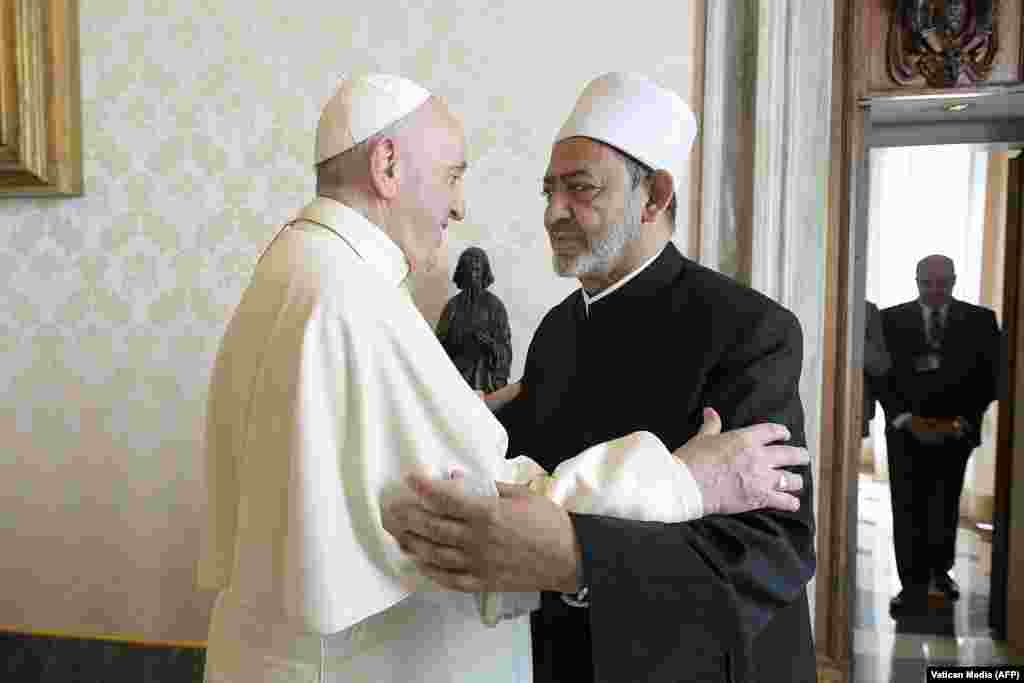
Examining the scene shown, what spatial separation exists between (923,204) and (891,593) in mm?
1483

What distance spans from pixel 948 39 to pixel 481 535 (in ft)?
8.95

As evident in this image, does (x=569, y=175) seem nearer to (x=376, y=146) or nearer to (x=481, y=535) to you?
(x=376, y=146)

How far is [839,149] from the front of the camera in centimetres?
315

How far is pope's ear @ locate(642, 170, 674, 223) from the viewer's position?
1.98 meters

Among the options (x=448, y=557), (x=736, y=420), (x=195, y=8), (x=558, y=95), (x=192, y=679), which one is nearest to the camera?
(x=448, y=557)

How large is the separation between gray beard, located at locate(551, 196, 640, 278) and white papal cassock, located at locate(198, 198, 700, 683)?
0.57 meters

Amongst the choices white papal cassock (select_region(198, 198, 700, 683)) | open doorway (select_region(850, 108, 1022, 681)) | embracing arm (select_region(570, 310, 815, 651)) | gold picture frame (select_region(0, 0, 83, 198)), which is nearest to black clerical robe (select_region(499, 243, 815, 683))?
embracing arm (select_region(570, 310, 815, 651))

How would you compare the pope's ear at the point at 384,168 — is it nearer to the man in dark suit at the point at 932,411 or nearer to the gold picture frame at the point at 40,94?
the man in dark suit at the point at 932,411

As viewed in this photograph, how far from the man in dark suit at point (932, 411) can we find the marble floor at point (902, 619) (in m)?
0.04

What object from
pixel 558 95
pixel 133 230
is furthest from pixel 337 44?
pixel 133 230

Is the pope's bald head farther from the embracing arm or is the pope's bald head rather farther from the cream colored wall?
the cream colored wall

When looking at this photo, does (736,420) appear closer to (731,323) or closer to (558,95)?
(731,323)

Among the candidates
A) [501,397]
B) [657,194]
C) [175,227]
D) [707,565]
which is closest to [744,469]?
[707,565]

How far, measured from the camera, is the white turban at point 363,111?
1.56 meters
